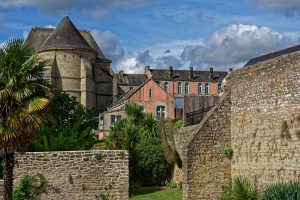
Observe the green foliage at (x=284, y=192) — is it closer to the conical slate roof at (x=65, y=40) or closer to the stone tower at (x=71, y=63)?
the stone tower at (x=71, y=63)

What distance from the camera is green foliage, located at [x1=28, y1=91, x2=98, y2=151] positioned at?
64.3 ft

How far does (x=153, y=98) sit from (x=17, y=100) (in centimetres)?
3816

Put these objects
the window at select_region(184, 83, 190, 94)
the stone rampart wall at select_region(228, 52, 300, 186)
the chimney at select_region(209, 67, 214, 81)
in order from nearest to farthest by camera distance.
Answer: the stone rampart wall at select_region(228, 52, 300, 186) < the window at select_region(184, 83, 190, 94) < the chimney at select_region(209, 67, 214, 81)

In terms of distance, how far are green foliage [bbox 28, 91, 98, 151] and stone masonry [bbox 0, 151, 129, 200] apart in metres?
0.89

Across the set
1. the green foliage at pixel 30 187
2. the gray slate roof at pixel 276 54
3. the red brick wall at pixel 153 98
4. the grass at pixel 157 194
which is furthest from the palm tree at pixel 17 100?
the red brick wall at pixel 153 98

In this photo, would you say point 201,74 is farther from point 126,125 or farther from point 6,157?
point 6,157

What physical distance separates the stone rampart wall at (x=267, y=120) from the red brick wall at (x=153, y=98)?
3164 centimetres

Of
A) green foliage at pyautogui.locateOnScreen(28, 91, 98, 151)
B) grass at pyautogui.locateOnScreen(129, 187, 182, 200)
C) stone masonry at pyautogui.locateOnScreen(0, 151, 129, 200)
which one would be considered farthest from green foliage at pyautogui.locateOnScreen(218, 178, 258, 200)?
green foliage at pyautogui.locateOnScreen(28, 91, 98, 151)

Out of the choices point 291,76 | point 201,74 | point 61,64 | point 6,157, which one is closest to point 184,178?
point 291,76

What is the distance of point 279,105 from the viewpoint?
1608cm

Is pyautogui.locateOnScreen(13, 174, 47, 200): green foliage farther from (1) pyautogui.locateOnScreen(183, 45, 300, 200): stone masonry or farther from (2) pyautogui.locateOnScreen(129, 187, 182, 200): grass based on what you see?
(2) pyautogui.locateOnScreen(129, 187, 182, 200): grass

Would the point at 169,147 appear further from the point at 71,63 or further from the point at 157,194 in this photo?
the point at 71,63

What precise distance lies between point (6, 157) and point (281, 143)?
854 centimetres

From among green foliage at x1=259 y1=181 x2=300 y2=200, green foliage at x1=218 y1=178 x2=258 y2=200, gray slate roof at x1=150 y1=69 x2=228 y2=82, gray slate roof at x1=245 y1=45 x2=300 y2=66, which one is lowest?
green foliage at x1=218 y1=178 x2=258 y2=200
